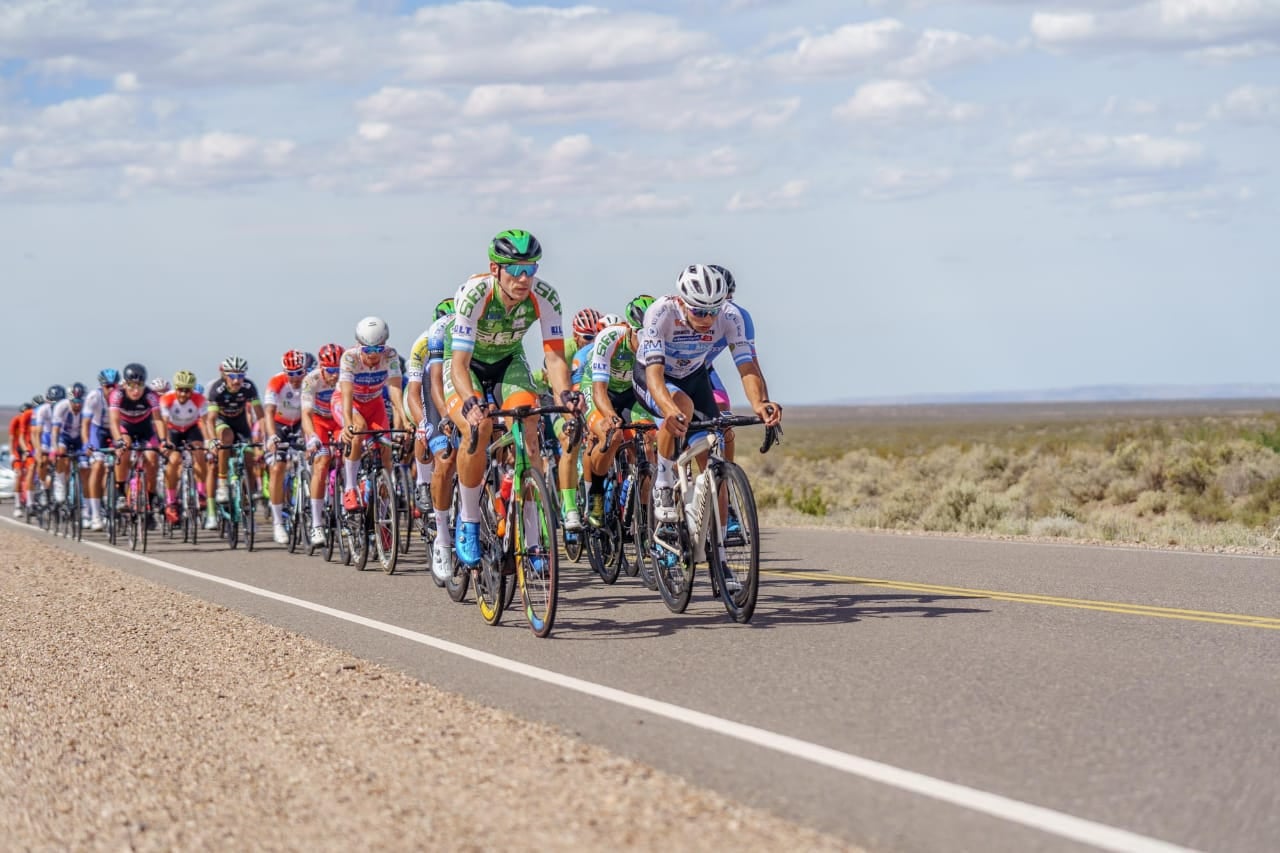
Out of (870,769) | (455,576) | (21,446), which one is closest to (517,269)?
(455,576)

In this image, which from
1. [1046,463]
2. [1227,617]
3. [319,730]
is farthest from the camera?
[1046,463]

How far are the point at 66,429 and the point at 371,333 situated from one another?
1095 centimetres

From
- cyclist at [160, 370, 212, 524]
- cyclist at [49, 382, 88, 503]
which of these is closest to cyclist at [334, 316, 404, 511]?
cyclist at [160, 370, 212, 524]

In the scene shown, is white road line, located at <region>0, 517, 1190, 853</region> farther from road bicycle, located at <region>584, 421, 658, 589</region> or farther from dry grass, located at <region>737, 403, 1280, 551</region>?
dry grass, located at <region>737, 403, 1280, 551</region>

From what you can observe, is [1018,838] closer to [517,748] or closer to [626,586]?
[517,748]

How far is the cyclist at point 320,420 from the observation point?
15352 mm

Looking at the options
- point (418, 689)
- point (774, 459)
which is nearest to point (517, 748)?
point (418, 689)

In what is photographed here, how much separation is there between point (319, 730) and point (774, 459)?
116 feet

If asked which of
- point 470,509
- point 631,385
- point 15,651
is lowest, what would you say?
point 15,651

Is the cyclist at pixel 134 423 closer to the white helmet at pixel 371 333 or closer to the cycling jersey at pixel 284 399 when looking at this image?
the cycling jersey at pixel 284 399

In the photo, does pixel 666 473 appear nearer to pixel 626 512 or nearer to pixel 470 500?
pixel 470 500

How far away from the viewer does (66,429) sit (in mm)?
23078

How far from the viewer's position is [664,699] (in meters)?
7.10

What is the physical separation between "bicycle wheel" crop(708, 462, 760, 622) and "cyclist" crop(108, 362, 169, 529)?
11860 mm
